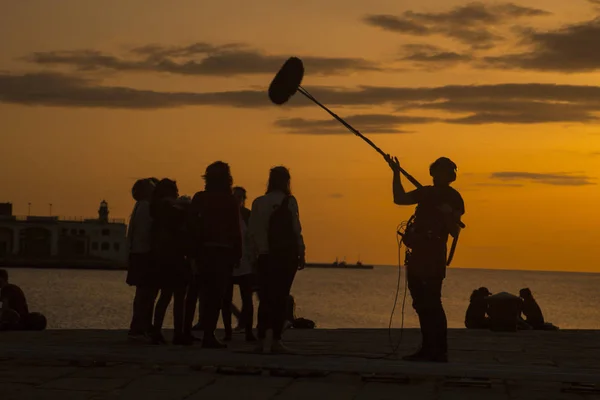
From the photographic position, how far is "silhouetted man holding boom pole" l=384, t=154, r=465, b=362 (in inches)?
391

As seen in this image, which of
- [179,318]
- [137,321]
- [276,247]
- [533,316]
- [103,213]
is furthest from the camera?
A: [103,213]

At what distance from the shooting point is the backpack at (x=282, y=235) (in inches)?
411

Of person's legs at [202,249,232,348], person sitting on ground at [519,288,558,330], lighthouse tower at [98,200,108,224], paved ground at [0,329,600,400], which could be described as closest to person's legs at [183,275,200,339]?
paved ground at [0,329,600,400]

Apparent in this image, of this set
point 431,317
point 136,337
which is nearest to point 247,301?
point 136,337

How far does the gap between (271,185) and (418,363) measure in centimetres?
231

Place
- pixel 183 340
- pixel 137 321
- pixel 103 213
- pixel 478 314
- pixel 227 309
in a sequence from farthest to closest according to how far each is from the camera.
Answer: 1. pixel 103 213
2. pixel 478 314
3. pixel 227 309
4. pixel 137 321
5. pixel 183 340

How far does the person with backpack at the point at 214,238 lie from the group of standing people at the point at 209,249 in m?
0.01

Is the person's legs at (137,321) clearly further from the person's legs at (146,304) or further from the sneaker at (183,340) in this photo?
the sneaker at (183,340)

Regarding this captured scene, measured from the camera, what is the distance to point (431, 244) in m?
9.99

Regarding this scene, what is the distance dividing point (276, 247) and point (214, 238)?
2.98 feet

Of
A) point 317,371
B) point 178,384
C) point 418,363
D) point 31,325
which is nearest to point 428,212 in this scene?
point 418,363

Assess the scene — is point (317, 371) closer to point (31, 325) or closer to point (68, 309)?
point (31, 325)

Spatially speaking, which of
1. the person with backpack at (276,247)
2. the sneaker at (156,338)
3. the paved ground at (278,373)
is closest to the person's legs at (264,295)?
the person with backpack at (276,247)

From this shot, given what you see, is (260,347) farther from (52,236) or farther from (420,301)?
(52,236)
